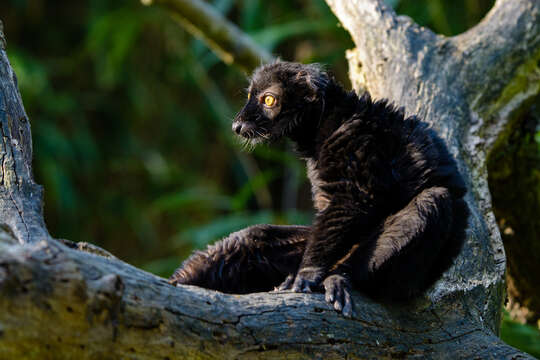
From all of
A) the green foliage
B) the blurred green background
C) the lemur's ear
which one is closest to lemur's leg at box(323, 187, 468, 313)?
the lemur's ear

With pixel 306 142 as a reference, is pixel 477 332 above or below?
below

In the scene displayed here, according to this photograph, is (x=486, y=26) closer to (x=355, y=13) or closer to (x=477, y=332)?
(x=355, y=13)

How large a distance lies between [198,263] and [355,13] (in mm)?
2537

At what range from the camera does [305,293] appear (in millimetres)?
2611

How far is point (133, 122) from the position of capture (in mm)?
12172

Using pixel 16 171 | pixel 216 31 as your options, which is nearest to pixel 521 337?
pixel 16 171

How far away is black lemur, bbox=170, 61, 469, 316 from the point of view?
9.27ft

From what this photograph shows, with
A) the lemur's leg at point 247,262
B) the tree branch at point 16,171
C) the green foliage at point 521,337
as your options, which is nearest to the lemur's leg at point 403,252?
the lemur's leg at point 247,262

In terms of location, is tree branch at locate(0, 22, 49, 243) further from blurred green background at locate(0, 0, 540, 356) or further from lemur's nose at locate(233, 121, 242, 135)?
blurred green background at locate(0, 0, 540, 356)

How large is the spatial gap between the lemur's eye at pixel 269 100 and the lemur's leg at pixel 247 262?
737 mm

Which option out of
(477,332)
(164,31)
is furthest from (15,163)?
(164,31)

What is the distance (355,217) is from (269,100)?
0.94 m

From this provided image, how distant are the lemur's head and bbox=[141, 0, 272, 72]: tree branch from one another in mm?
2486

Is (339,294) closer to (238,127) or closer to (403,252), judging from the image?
(403,252)
